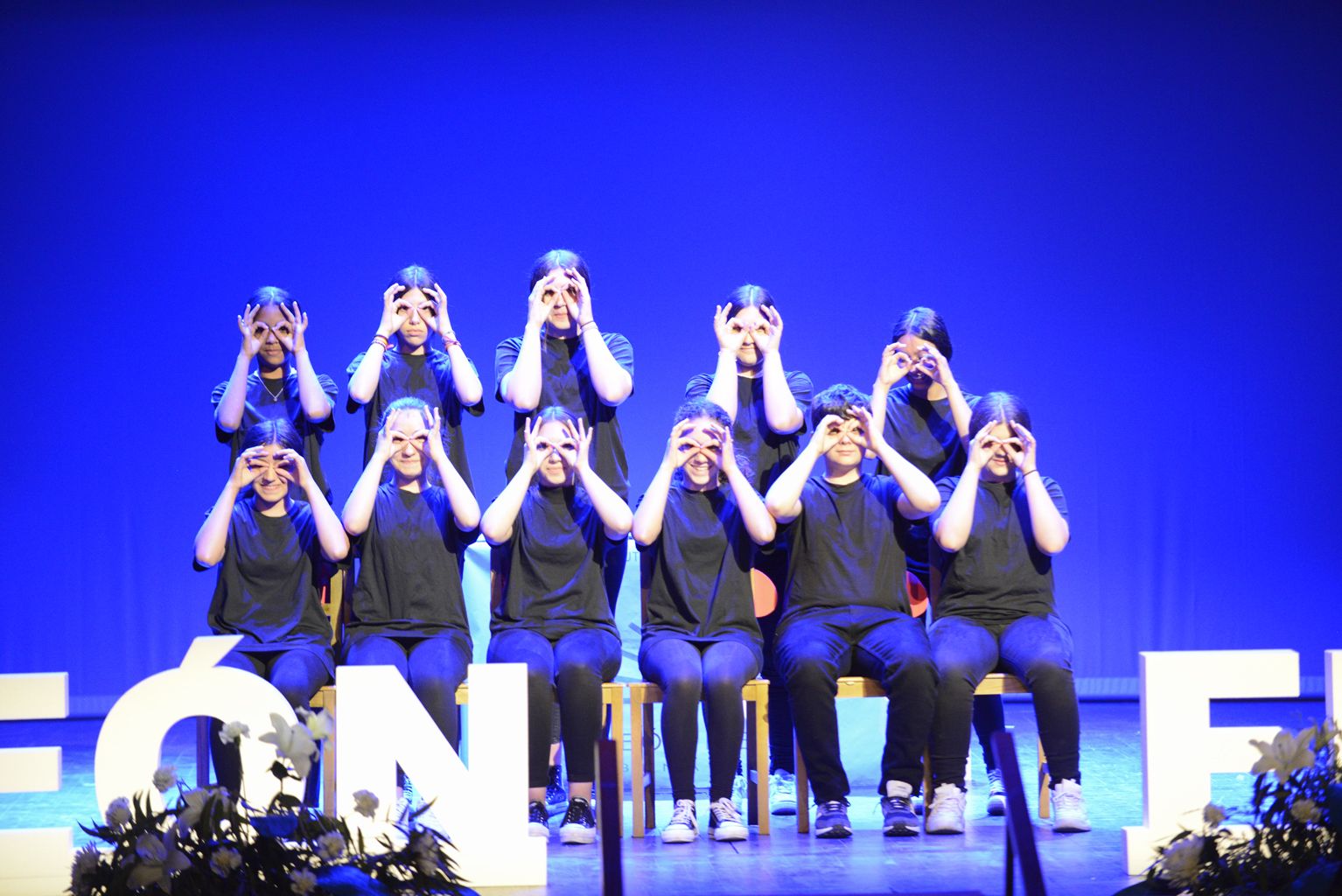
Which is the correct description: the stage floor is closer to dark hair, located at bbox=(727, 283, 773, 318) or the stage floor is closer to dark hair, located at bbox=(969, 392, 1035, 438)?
dark hair, located at bbox=(969, 392, 1035, 438)

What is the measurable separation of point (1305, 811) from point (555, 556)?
8.68ft

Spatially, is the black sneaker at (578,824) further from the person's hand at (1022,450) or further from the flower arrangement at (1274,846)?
the flower arrangement at (1274,846)

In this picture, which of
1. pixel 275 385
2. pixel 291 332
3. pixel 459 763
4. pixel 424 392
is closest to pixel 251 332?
pixel 291 332

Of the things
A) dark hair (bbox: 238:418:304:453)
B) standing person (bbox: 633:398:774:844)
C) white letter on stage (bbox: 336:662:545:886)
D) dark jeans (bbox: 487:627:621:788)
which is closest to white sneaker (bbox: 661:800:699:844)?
standing person (bbox: 633:398:774:844)

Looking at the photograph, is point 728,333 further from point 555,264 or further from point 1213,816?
point 1213,816

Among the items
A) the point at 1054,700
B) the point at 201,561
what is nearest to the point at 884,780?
the point at 1054,700

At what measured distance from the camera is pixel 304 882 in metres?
2.20

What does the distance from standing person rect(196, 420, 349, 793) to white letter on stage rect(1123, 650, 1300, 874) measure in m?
2.32

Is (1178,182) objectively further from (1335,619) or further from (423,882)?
(423,882)

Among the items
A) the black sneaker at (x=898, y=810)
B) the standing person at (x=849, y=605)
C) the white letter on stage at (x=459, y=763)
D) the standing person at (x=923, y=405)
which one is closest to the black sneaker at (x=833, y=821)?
the standing person at (x=849, y=605)

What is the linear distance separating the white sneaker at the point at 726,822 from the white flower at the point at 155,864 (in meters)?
2.12

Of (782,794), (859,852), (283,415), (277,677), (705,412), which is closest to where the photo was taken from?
(859,852)

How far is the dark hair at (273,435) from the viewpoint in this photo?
15.4 feet

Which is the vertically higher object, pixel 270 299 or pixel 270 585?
pixel 270 299
